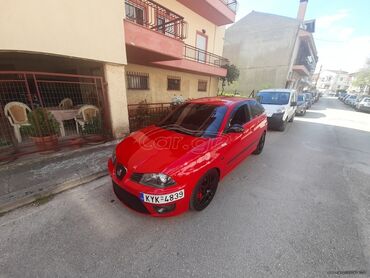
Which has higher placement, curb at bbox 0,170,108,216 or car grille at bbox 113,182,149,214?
car grille at bbox 113,182,149,214

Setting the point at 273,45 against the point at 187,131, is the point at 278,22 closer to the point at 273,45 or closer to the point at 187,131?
the point at 273,45

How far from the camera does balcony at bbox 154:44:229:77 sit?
26.8 feet

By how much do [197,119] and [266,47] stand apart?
2100 cm

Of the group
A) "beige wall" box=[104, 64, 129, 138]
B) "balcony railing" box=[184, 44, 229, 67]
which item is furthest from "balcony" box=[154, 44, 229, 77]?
"beige wall" box=[104, 64, 129, 138]

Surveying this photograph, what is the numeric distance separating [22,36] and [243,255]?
17.8 ft

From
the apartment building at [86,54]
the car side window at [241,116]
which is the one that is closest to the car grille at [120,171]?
the car side window at [241,116]

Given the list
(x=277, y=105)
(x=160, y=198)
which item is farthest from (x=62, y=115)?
(x=277, y=105)

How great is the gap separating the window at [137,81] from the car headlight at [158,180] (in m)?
6.86

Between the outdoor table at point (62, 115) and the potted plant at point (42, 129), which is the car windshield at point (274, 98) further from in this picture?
the potted plant at point (42, 129)

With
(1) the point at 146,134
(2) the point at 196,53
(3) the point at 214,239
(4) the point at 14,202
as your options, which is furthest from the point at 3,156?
(2) the point at 196,53

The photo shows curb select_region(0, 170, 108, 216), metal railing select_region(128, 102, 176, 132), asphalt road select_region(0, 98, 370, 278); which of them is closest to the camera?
asphalt road select_region(0, 98, 370, 278)

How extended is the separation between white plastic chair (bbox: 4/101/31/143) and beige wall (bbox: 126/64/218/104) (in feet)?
12.9

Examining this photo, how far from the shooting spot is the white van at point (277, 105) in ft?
24.1

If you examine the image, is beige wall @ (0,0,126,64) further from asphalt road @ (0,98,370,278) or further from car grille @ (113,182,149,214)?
car grille @ (113,182,149,214)
